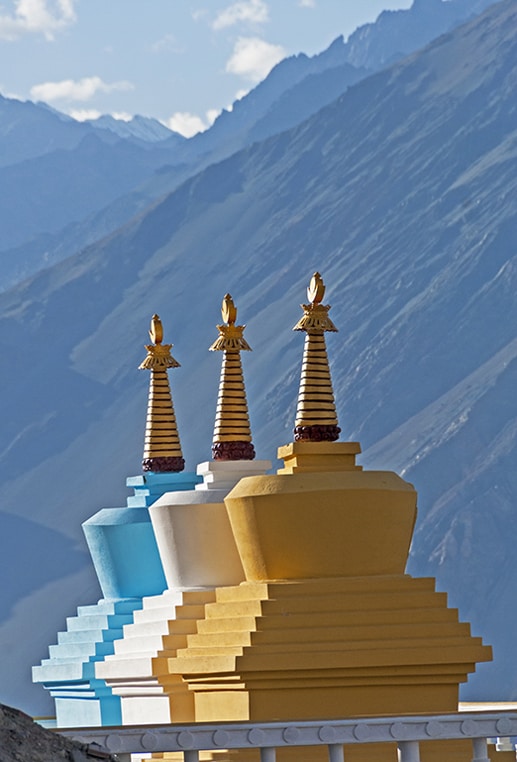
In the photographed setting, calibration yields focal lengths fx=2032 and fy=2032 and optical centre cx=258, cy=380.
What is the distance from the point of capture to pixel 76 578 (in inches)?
3602

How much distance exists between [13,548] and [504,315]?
2535 cm

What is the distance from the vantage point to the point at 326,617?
14469 mm

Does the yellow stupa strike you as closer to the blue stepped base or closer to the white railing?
the white railing

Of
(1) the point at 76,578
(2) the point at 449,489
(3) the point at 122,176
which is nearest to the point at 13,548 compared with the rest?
(1) the point at 76,578

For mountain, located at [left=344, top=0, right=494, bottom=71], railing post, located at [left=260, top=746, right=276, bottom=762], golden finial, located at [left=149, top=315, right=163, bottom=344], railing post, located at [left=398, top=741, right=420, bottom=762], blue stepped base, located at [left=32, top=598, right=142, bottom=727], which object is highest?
mountain, located at [left=344, top=0, right=494, bottom=71]

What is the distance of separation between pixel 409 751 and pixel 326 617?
2.30 m

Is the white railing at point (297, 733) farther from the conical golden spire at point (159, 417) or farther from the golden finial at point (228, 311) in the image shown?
the conical golden spire at point (159, 417)

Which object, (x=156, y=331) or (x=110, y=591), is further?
→ (x=110, y=591)

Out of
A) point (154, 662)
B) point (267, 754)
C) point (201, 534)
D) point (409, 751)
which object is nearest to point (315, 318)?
point (201, 534)

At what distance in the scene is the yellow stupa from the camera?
1434 centimetres

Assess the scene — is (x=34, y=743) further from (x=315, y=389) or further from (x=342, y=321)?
(x=342, y=321)

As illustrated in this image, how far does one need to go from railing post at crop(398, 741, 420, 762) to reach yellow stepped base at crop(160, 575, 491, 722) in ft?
6.34

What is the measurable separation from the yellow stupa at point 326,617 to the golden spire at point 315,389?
12 cm

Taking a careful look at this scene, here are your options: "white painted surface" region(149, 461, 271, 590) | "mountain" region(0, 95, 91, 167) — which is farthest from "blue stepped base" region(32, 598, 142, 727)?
"mountain" region(0, 95, 91, 167)
